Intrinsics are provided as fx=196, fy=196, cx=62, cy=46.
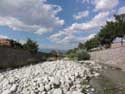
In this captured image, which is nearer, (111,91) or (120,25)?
(111,91)

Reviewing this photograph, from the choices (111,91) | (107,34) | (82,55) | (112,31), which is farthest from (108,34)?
(111,91)

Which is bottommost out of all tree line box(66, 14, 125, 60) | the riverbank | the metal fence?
the metal fence

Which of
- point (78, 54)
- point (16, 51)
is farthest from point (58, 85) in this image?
point (78, 54)

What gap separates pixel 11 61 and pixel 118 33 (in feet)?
66.0

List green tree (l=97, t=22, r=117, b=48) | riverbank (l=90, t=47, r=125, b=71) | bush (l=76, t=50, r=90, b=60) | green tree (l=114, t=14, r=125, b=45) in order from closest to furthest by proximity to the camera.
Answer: riverbank (l=90, t=47, r=125, b=71), bush (l=76, t=50, r=90, b=60), green tree (l=114, t=14, r=125, b=45), green tree (l=97, t=22, r=117, b=48)

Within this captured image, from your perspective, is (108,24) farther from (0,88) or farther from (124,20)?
(0,88)

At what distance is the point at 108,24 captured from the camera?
34938mm

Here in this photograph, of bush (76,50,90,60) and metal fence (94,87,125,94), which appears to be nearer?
metal fence (94,87,125,94)

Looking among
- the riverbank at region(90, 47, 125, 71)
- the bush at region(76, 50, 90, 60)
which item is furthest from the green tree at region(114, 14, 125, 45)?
the riverbank at region(90, 47, 125, 71)

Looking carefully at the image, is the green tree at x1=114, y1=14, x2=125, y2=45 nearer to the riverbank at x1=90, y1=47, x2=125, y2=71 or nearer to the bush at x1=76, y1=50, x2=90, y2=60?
the bush at x1=76, y1=50, x2=90, y2=60

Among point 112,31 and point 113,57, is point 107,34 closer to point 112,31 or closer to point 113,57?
point 112,31

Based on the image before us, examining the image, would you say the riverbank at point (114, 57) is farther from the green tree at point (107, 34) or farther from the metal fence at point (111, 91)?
the green tree at point (107, 34)

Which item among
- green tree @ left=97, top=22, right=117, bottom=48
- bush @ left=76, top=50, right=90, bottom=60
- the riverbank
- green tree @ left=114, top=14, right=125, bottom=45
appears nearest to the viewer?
the riverbank

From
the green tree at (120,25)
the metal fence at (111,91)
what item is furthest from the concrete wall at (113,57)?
the green tree at (120,25)
